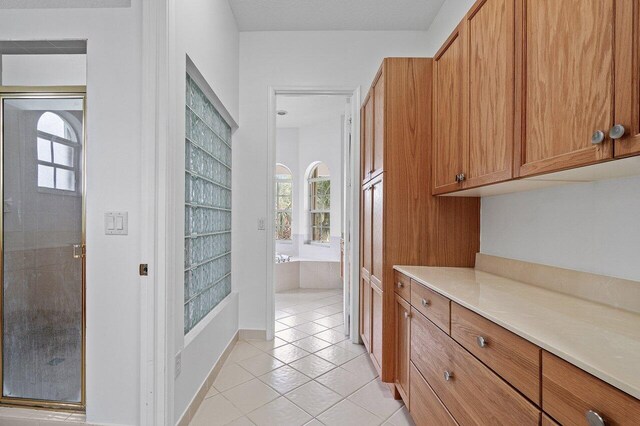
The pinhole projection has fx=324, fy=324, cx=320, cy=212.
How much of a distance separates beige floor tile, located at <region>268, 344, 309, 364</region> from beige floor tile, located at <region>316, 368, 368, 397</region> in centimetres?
37

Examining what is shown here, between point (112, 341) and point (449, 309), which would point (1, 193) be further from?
point (449, 309)

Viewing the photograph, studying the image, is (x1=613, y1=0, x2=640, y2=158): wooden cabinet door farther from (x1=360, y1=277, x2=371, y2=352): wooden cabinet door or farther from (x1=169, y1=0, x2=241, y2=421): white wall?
(x1=360, y1=277, x2=371, y2=352): wooden cabinet door

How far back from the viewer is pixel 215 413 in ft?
6.19

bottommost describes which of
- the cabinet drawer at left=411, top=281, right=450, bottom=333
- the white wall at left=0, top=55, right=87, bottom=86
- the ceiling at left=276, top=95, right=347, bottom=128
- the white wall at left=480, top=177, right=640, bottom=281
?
the cabinet drawer at left=411, top=281, right=450, bottom=333

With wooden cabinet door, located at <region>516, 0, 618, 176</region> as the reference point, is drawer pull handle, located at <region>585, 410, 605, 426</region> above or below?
below

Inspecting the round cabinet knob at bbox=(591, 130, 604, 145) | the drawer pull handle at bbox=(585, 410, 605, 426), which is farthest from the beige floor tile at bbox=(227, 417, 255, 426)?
the round cabinet knob at bbox=(591, 130, 604, 145)

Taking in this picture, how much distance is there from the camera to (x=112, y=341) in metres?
1.60

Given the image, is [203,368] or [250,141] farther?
[250,141]

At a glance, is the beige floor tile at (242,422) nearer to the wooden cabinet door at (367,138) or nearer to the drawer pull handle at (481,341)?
the drawer pull handle at (481,341)

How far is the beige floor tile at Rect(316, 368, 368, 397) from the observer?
216cm

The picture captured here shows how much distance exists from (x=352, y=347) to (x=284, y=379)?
787mm

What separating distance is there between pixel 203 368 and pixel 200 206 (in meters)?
1.03

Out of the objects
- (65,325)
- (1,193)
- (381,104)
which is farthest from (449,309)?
(1,193)

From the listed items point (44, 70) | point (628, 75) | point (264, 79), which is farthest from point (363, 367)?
point (44, 70)
